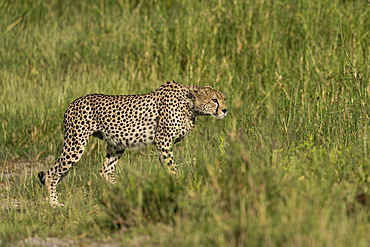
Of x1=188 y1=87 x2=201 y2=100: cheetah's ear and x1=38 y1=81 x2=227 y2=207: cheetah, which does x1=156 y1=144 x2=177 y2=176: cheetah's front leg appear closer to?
x1=38 y1=81 x2=227 y2=207: cheetah

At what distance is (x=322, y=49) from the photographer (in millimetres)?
8180

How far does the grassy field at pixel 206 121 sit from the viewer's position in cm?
376

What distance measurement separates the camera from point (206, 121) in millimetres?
7242

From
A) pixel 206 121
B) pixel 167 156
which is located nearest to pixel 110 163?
pixel 167 156

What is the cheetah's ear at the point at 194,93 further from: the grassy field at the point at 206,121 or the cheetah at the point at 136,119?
the grassy field at the point at 206,121

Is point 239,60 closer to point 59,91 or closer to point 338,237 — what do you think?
point 59,91

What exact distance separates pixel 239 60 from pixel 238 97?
1150mm

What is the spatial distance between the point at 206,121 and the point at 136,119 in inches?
66.6

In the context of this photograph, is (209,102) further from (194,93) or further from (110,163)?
(110,163)

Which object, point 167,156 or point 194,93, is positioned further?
point 194,93

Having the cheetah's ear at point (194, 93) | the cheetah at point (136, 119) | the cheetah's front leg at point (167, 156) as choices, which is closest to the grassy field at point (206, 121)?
the cheetah's front leg at point (167, 156)

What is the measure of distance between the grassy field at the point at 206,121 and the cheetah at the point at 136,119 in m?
0.23

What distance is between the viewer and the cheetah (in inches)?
219

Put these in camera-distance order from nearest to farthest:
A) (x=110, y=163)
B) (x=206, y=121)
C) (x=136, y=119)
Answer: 1. (x=136, y=119)
2. (x=110, y=163)
3. (x=206, y=121)
